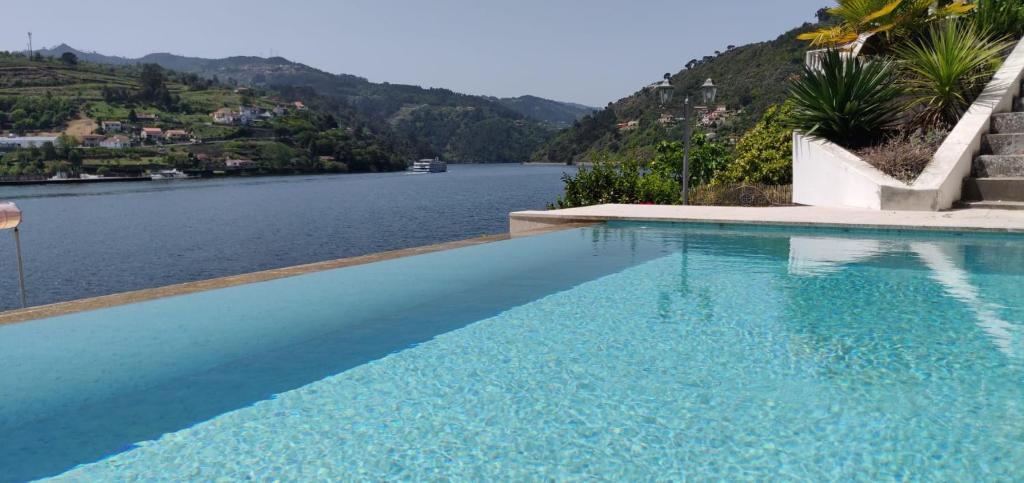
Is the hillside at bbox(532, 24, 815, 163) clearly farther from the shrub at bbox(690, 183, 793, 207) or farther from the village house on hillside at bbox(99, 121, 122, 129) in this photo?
the village house on hillside at bbox(99, 121, 122, 129)

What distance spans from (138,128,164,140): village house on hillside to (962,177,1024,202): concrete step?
401 ft

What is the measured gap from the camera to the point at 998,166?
35.2ft

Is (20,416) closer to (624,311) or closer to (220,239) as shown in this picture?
(624,311)

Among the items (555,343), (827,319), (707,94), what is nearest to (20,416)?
(555,343)

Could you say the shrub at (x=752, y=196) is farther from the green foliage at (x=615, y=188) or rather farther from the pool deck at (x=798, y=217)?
the pool deck at (x=798, y=217)

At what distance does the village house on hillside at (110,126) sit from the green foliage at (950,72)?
124432 mm

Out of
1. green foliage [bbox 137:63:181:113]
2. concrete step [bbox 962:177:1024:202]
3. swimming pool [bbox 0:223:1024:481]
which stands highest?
green foliage [bbox 137:63:181:113]

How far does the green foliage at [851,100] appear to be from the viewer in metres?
12.0

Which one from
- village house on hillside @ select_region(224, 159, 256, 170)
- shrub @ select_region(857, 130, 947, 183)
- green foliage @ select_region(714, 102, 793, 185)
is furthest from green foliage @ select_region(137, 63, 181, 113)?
shrub @ select_region(857, 130, 947, 183)

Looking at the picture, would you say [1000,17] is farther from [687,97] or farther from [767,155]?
[687,97]

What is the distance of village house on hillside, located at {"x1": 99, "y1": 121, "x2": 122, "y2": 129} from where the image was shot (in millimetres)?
110500

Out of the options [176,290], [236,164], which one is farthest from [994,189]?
[236,164]

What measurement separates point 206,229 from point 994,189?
147ft

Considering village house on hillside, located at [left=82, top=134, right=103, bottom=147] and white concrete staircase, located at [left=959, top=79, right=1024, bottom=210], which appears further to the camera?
village house on hillside, located at [left=82, top=134, right=103, bottom=147]
